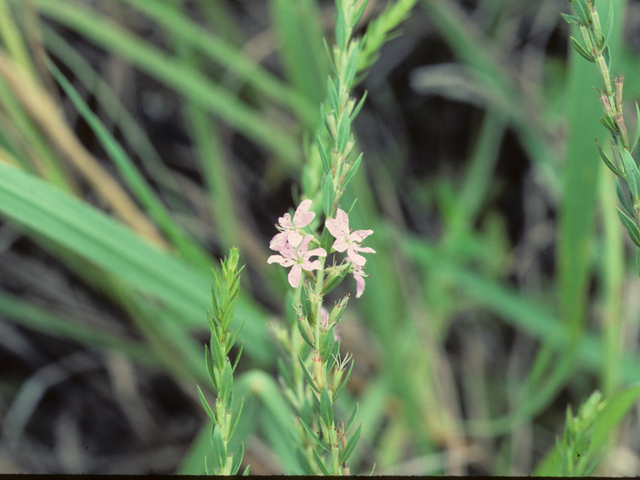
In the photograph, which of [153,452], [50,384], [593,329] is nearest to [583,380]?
[593,329]

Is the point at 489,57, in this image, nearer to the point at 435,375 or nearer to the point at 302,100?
the point at 302,100

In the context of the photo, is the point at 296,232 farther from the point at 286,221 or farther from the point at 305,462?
the point at 305,462

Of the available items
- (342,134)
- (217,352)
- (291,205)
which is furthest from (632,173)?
(291,205)

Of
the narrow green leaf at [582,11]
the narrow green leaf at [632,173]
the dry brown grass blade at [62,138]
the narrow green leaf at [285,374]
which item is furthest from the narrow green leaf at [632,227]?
the dry brown grass blade at [62,138]

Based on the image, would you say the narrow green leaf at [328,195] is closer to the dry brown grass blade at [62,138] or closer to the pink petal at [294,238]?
the pink petal at [294,238]

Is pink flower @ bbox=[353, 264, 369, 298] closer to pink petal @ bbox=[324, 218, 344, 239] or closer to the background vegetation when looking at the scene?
pink petal @ bbox=[324, 218, 344, 239]
